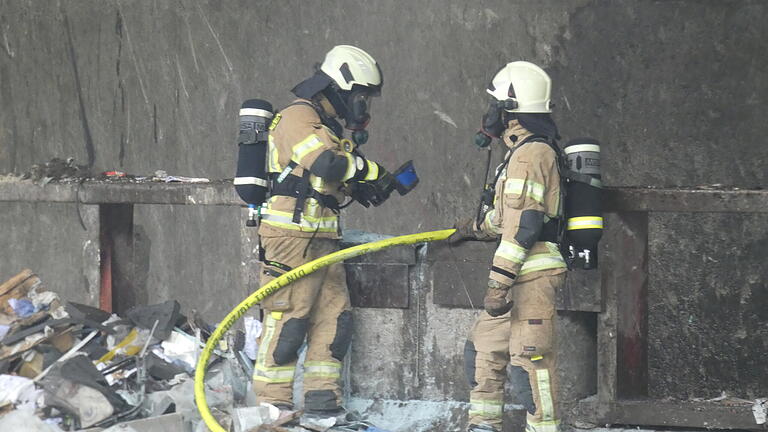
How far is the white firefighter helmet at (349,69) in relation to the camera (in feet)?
21.0

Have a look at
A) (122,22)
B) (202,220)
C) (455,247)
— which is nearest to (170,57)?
(122,22)

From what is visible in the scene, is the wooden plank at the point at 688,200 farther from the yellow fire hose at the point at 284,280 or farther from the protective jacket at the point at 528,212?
the yellow fire hose at the point at 284,280

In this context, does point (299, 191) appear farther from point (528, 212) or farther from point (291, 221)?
point (528, 212)

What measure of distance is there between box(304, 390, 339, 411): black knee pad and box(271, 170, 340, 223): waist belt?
1.00 meters

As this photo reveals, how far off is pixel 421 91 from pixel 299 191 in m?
2.90

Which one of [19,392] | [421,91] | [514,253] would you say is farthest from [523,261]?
[421,91]

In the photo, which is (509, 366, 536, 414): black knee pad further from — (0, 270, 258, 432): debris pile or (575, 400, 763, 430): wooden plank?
(0, 270, 258, 432): debris pile

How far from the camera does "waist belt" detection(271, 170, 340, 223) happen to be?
248 inches

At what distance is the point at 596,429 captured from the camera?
21.7ft

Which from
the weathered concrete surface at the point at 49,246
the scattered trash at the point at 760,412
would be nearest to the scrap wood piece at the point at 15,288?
the weathered concrete surface at the point at 49,246

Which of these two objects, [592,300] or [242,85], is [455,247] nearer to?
[592,300]

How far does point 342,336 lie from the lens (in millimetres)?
6531

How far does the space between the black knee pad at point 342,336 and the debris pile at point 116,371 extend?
1.36 feet

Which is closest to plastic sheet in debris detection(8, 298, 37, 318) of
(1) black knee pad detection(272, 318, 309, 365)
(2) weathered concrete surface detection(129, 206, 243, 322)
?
(1) black knee pad detection(272, 318, 309, 365)
